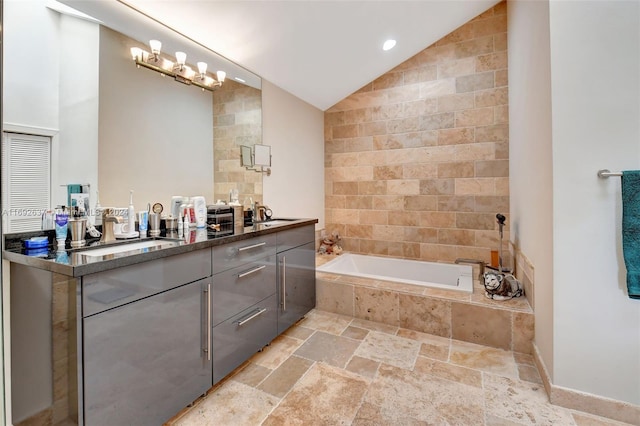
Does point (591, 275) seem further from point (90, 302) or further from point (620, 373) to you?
point (90, 302)

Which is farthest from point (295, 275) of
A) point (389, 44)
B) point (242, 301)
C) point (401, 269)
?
point (389, 44)

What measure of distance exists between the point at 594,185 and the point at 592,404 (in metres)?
1.13

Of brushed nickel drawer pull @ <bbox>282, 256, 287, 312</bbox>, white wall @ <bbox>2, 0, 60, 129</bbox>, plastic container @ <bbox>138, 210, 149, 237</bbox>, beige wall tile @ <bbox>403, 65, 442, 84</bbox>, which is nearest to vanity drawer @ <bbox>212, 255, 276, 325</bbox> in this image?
brushed nickel drawer pull @ <bbox>282, 256, 287, 312</bbox>

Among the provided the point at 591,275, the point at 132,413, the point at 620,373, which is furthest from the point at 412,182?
the point at 132,413

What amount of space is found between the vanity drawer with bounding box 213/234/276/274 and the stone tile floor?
0.73m

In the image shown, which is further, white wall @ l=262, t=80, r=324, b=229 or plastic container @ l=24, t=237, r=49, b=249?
white wall @ l=262, t=80, r=324, b=229

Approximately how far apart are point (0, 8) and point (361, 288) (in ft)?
9.06

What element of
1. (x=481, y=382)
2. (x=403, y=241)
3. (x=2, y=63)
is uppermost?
(x=2, y=63)

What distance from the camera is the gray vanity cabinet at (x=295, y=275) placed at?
233 cm

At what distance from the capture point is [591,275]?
1558 millimetres

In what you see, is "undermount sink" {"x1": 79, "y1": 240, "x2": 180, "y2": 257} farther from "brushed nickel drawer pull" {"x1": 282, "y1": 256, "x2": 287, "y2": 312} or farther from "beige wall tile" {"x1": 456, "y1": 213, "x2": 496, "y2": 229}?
"beige wall tile" {"x1": 456, "y1": 213, "x2": 496, "y2": 229}

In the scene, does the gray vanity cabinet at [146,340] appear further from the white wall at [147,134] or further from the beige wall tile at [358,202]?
the beige wall tile at [358,202]

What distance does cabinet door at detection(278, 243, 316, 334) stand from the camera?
233 cm

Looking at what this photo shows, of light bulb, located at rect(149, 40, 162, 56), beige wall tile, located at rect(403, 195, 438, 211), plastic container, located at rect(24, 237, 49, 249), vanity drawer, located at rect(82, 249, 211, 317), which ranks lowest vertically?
vanity drawer, located at rect(82, 249, 211, 317)
